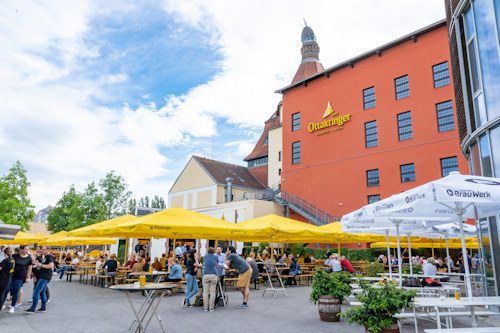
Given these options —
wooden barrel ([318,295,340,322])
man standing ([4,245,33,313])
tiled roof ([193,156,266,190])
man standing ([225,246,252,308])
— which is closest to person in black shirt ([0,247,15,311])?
man standing ([4,245,33,313])

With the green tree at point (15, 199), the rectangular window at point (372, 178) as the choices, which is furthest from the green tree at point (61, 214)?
the rectangular window at point (372, 178)

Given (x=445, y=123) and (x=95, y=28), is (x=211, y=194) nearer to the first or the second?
(x=445, y=123)

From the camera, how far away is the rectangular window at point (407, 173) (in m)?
Answer: 25.1

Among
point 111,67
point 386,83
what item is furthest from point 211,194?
point 111,67

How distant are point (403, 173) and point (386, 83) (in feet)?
23.1

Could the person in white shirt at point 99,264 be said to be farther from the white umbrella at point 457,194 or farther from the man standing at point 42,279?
the white umbrella at point 457,194

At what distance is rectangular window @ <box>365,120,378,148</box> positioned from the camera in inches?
1087

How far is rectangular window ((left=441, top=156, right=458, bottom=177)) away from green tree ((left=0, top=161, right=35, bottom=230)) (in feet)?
106

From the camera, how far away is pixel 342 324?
24.9 ft

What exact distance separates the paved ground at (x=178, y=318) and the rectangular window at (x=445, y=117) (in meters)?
18.4

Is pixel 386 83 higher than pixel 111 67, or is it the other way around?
pixel 386 83

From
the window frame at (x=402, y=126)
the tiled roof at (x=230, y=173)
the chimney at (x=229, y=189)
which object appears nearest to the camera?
the window frame at (x=402, y=126)

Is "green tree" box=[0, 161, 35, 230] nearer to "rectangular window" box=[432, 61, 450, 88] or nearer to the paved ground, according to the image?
the paved ground

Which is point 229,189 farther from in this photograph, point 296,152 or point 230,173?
point 296,152
